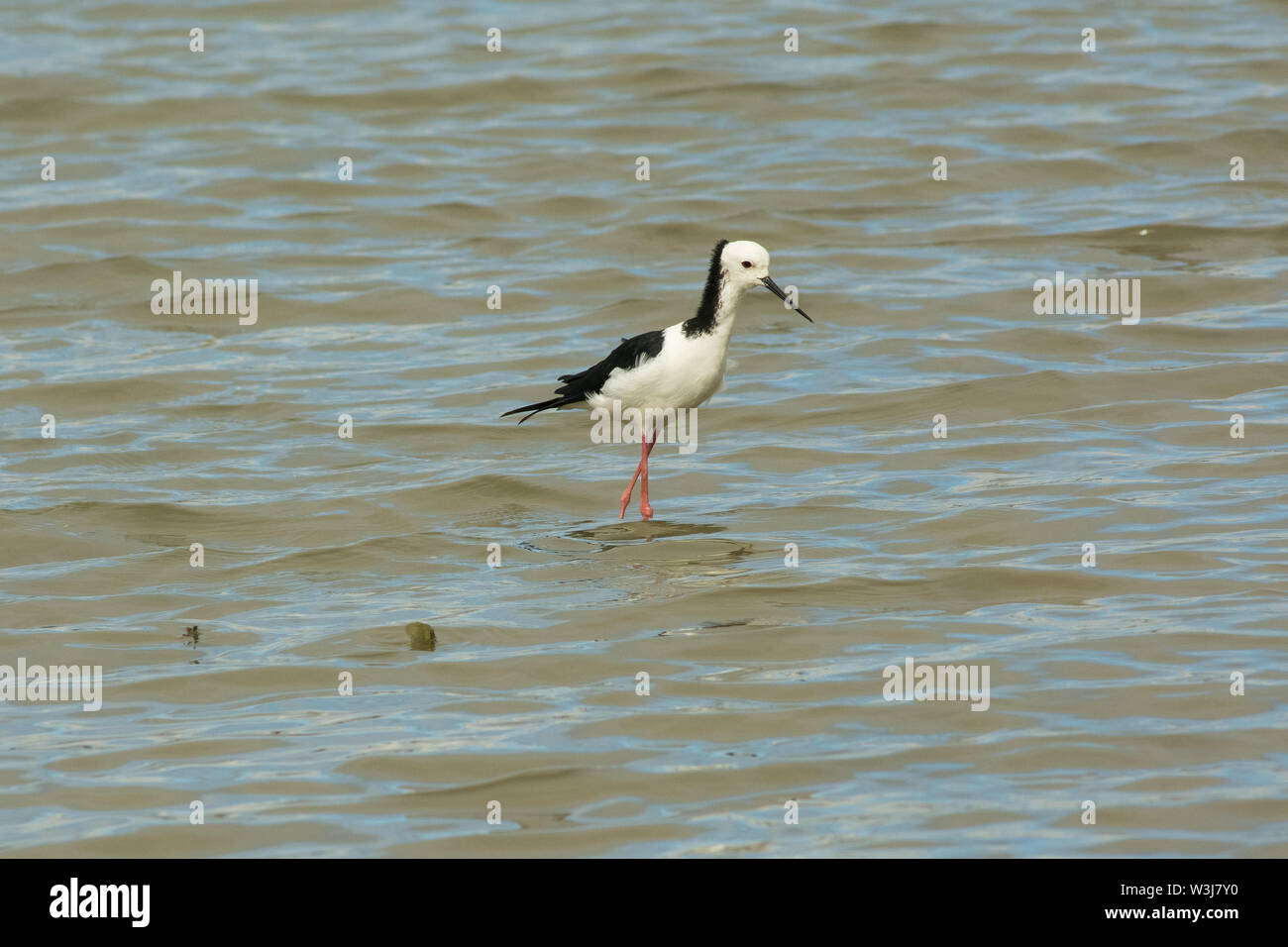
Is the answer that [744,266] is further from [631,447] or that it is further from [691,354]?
[631,447]

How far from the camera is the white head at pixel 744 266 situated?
10336 mm

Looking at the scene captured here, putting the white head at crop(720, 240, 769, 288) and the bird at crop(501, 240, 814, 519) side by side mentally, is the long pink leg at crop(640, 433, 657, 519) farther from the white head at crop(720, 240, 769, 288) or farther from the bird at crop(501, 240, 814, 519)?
the white head at crop(720, 240, 769, 288)

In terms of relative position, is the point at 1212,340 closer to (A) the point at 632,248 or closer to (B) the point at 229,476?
(A) the point at 632,248

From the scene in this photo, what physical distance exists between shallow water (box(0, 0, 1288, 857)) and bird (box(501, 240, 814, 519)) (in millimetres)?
678

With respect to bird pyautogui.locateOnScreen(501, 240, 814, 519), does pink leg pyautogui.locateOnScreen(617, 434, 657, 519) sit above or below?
below

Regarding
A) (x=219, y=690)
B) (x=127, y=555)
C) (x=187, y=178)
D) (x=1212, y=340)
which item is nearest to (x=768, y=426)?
(x=1212, y=340)

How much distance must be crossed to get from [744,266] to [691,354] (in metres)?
0.58

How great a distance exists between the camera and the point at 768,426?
39.9 ft

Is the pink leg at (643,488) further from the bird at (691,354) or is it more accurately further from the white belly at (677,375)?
the white belly at (677,375)

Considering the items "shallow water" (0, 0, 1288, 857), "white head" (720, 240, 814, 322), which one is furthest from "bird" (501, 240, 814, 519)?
"shallow water" (0, 0, 1288, 857)

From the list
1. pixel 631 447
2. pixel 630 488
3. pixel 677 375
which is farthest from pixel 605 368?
pixel 631 447

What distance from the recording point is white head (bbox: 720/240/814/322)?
407 inches

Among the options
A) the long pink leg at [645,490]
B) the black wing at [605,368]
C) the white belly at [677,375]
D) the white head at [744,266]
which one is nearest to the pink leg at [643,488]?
the long pink leg at [645,490]

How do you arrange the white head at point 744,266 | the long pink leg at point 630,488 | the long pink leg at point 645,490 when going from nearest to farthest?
the white head at point 744,266, the long pink leg at point 645,490, the long pink leg at point 630,488
